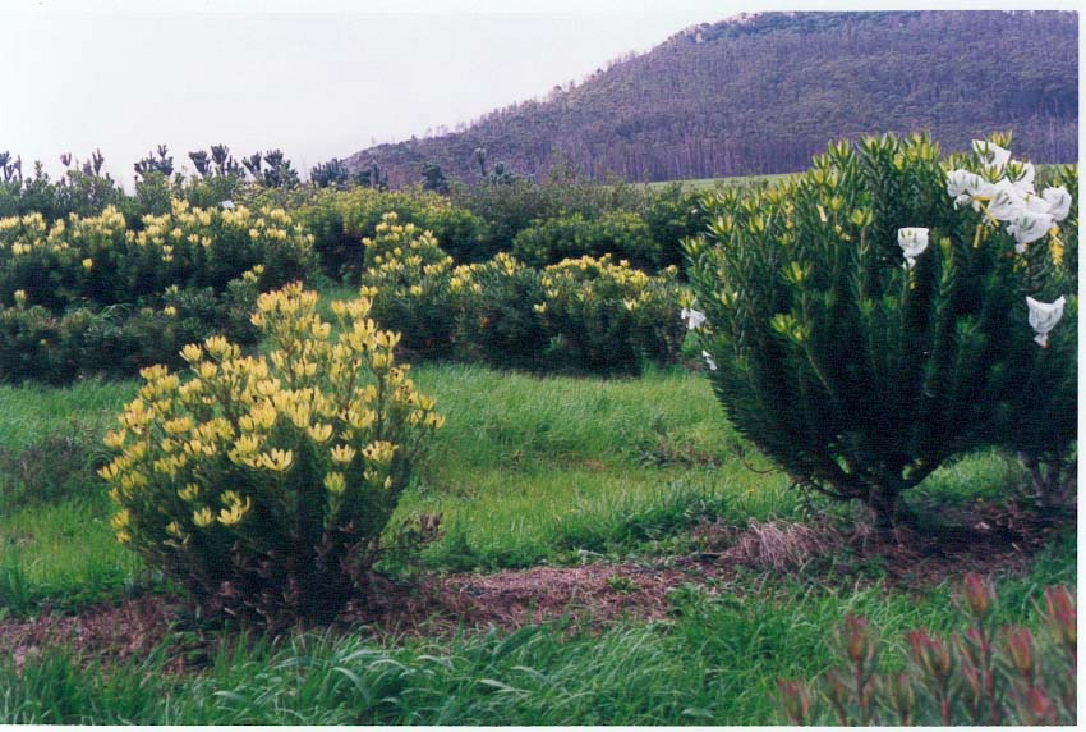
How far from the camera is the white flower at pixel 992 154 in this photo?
363cm

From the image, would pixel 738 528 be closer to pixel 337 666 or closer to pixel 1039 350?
pixel 1039 350

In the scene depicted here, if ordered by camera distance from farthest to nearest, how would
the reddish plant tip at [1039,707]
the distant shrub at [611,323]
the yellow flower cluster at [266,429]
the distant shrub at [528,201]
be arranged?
1. the distant shrub at [528,201]
2. the distant shrub at [611,323]
3. the yellow flower cluster at [266,429]
4. the reddish plant tip at [1039,707]

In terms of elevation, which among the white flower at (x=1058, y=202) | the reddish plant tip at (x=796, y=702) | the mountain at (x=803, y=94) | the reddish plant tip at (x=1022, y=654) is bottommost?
the reddish plant tip at (x=796, y=702)

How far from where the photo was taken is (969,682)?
1.96 metres

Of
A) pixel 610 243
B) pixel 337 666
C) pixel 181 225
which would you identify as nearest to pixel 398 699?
pixel 337 666

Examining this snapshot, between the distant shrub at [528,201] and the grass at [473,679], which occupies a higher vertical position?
the distant shrub at [528,201]

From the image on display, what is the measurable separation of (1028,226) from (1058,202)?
0.22m

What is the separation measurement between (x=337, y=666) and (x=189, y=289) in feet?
16.2

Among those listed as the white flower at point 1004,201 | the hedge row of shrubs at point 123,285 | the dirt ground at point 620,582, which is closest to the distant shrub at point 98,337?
the hedge row of shrubs at point 123,285

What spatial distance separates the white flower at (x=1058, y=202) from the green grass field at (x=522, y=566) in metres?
1.34

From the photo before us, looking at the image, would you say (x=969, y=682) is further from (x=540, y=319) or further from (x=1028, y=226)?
(x=540, y=319)

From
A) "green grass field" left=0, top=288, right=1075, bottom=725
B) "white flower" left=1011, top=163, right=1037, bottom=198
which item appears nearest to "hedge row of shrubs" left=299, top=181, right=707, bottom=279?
"green grass field" left=0, top=288, right=1075, bottom=725

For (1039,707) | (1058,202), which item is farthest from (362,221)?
(1039,707)

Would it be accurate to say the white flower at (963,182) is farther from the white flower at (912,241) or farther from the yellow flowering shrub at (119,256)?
the yellow flowering shrub at (119,256)
